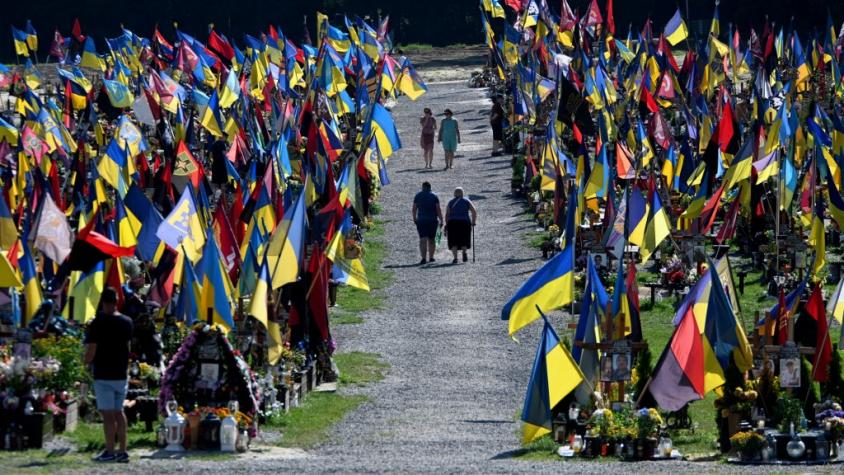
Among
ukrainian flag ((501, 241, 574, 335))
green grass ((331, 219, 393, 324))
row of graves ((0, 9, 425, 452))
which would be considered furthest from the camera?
green grass ((331, 219, 393, 324))

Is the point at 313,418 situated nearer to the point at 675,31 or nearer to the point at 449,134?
the point at 449,134

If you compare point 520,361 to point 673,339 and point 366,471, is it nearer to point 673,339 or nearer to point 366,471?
point 673,339

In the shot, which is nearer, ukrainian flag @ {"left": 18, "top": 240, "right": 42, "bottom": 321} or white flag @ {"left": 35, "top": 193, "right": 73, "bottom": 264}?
ukrainian flag @ {"left": 18, "top": 240, "right": 42, "bottom": 321}

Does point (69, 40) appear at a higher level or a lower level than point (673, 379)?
higher

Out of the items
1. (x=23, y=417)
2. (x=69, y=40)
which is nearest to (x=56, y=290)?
(x=23, y=417)

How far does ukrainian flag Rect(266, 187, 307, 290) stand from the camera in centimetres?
2402

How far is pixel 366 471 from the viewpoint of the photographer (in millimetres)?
18844

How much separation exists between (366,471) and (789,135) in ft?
59.4

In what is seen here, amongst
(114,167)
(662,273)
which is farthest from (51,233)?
(662,273)

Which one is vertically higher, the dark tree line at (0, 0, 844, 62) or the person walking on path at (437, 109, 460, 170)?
the dark tree line at (0, 0, 844, 62)

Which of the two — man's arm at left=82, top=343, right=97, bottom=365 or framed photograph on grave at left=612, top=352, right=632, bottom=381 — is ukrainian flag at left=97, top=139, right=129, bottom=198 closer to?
framed photograph on grave at left=612, top=352, right=632, bottom=381

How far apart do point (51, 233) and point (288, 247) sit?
272 centimetres

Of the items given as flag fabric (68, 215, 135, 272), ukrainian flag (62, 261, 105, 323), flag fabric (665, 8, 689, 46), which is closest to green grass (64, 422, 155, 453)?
flag fabric (68, 215, 135, 272)

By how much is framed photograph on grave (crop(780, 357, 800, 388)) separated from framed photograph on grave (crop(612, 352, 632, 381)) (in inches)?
60.7
